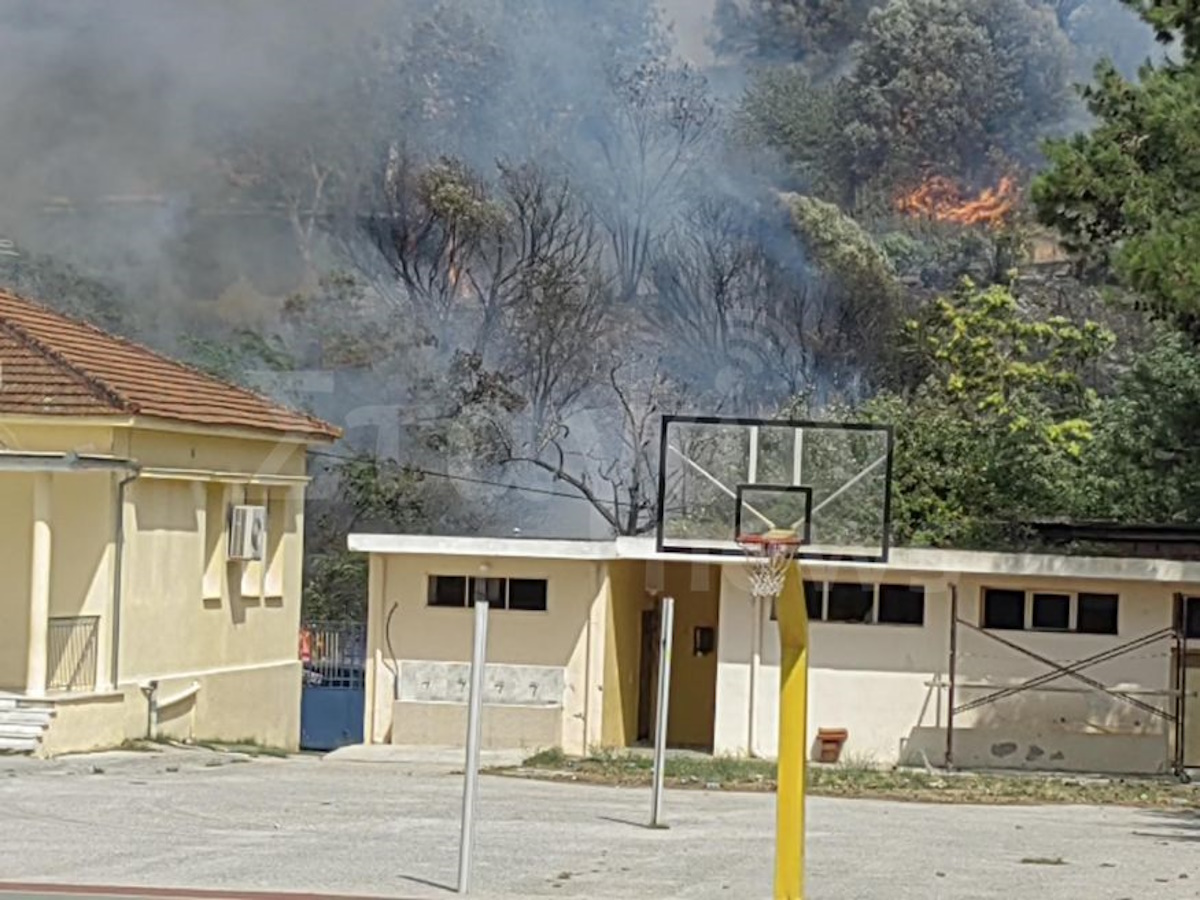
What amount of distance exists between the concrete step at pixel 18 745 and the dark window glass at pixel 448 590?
789 centimetres

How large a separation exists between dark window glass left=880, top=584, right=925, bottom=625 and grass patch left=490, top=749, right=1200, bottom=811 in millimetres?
2254

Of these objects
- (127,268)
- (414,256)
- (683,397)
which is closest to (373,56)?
(127,268)

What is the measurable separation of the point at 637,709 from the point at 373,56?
57.2ft

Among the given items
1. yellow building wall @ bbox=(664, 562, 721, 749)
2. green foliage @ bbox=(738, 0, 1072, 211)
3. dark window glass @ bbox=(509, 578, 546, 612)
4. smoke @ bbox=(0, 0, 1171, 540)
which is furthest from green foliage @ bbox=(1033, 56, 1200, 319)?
green foliage @ bbox=(738, 0, 1072, 211)

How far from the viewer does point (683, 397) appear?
2180 inches

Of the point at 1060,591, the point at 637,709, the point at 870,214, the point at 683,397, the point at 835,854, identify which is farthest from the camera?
the point at 870,214

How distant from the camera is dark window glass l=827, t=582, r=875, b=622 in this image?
96.9 ft

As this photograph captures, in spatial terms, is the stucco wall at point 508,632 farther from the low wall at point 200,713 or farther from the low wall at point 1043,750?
the low wall at point 1043,750

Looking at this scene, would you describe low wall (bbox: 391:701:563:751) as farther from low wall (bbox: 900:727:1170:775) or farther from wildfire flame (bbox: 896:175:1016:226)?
wildfire flame (bbox: 896:175:1016:226)

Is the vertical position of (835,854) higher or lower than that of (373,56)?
lower

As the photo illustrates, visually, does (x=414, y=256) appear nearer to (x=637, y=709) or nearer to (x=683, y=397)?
(x=683, y=397)

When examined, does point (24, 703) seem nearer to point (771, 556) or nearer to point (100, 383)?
point (100, 383)

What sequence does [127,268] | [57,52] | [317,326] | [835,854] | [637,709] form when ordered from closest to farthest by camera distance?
[835,854] < [637,709] < [57,52] < [127,268] < [317,326]

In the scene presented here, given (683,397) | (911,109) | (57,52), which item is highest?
(911,109)
